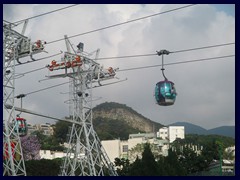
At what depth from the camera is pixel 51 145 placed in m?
59.3

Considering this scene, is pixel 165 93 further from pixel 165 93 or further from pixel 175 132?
pixel 175 132

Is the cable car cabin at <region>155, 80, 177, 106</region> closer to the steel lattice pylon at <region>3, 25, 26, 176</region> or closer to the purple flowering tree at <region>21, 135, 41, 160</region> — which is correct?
the steel lattice pylon at <region>3, 25, 26, 176</region>

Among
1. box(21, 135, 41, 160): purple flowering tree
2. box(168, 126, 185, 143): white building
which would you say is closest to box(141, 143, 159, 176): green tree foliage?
box(21, 135, 41, 160): purple flowering tree

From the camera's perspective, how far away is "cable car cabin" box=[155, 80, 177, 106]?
12312 millimetres

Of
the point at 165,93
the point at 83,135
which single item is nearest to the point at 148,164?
the point at 83,135

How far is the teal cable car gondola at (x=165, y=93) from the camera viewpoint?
1231 cm

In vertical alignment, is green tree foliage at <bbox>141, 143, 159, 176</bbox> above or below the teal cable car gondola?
below

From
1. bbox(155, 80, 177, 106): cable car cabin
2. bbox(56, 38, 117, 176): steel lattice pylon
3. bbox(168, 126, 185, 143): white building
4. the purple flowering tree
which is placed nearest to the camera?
bbox(155, 80, 177, 106): cable car cabin

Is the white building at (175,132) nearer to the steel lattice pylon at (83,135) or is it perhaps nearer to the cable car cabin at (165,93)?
the steel lattice pylon at (83,135)

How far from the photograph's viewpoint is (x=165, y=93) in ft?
40.3

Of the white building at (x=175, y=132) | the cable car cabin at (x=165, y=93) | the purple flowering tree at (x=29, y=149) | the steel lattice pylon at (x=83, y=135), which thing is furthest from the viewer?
the white building at (x=175, y=132)

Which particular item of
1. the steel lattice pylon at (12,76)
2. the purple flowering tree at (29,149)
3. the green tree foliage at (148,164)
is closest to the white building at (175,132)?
the purple flowering tree at (29,149)
